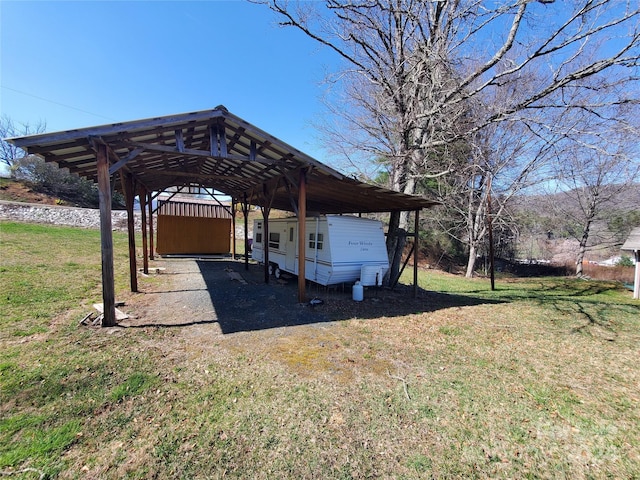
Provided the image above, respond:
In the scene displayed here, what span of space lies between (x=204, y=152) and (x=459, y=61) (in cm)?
749

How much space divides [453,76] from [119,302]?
10.5 m

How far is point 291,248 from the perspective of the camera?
9.14 metres

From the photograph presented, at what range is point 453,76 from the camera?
812cm

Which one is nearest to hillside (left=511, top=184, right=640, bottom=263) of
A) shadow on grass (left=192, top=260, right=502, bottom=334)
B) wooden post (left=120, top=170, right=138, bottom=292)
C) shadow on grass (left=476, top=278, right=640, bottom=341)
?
shadow on grass (left=476, top=278, right=640, bottom=341)

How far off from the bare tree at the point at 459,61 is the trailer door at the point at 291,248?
137 inches

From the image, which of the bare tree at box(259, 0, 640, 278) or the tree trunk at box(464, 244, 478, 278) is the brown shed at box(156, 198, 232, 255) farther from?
the tree trunk at box(464, 244, 478, 278)

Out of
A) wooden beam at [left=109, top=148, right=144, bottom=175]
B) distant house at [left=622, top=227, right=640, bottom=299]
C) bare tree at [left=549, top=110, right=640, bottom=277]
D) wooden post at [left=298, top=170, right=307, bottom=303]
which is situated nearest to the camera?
wooden beam at [left=109, top=148, right=144, bottom=175]

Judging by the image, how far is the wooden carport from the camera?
463cm

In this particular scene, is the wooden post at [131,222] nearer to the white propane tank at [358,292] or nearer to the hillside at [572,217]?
the white propane tank at [358,292]

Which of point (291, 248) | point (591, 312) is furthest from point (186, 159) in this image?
point (591, 312)

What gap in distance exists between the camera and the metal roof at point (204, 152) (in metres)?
4.60

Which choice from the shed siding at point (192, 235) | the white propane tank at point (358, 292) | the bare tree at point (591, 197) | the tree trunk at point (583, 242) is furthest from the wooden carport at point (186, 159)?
the tree trunk at point (583, 242)

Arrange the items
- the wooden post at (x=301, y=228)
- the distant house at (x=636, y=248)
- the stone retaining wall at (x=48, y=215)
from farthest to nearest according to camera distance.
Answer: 1. the stone retaining wall at (x=48, y=215)
2. the distant house at (x=636, y=248)
3. the wooden post at (x=301, y=228)

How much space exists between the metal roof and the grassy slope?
298 cm
